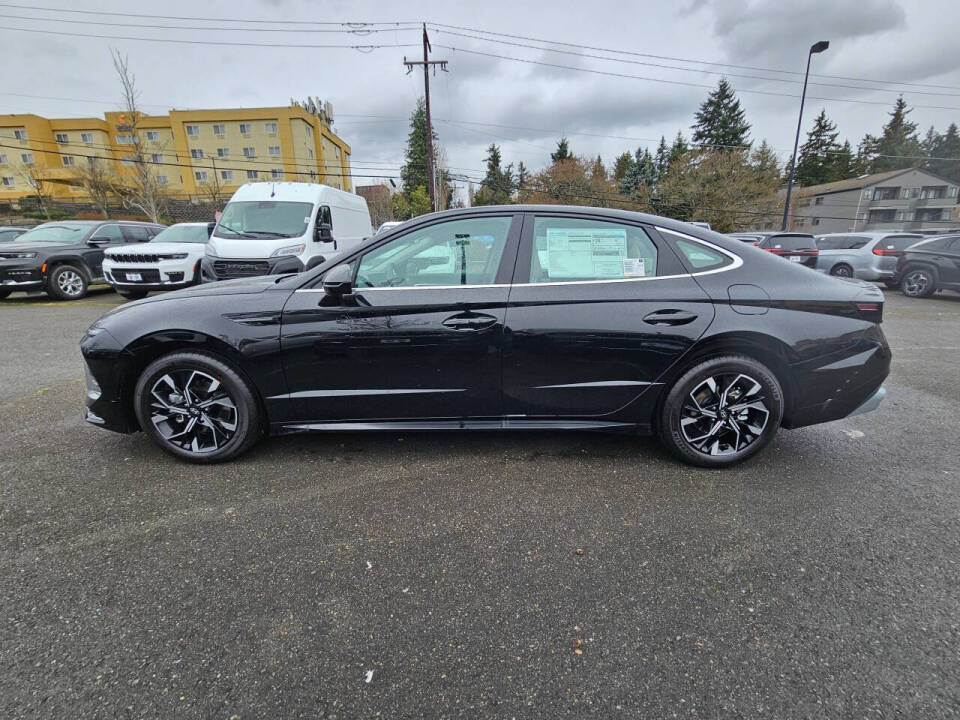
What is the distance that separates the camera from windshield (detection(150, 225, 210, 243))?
33.7 feet

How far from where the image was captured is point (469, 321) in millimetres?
2734

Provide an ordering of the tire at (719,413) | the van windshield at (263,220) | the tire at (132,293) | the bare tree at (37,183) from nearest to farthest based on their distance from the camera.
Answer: the tire at (719,413)
the van windshield at (263,220)
the tire at (132,293)
the bare tree at (37,183)

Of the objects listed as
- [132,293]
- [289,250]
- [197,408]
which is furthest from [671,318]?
[132,293]

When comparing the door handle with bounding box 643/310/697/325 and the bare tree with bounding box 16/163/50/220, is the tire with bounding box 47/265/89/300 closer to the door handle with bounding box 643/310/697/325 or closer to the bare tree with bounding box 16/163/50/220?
the door handle with bounding box 643/310/697/325

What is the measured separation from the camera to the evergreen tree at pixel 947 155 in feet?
191

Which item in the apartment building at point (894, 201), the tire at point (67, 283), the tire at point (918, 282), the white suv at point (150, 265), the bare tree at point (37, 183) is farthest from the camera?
the apartment building at point (894, 201)

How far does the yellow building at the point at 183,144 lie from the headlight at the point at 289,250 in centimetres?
4728

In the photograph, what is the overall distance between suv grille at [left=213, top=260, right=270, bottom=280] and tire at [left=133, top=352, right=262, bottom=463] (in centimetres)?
570

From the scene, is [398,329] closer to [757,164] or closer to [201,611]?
[201,611]

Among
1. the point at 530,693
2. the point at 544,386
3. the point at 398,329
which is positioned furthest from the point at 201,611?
the point at 544,386

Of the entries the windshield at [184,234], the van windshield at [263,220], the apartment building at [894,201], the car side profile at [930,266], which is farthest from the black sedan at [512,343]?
the apartment building at [894,201]

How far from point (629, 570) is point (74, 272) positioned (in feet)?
41.2

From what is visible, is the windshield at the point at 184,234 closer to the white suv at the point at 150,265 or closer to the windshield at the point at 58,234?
the white suv at the point at 150,265

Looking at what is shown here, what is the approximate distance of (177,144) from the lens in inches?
2061
